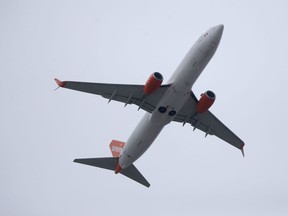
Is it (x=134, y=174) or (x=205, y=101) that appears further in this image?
(x=134, y=174)

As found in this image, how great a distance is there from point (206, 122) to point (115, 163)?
10.1 meters

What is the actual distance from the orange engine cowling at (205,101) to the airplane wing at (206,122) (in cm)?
121

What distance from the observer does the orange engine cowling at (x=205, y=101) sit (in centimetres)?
4034

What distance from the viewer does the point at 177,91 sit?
38.7 m

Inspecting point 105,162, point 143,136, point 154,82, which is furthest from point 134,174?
point 154,82

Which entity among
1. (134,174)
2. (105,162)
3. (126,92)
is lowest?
(105,162)

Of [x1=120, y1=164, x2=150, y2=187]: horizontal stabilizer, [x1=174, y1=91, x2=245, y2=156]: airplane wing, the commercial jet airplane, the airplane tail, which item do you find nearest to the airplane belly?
the commercial jet airplane

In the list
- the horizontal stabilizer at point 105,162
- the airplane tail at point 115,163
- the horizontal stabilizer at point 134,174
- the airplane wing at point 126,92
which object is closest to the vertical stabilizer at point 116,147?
the airplane tail at point 115,163

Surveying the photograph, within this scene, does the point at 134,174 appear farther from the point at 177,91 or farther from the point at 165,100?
the point at 177,91

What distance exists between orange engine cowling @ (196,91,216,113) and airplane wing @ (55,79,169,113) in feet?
12.4

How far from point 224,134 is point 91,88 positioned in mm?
14694

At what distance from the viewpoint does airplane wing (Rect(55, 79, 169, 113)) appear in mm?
39469

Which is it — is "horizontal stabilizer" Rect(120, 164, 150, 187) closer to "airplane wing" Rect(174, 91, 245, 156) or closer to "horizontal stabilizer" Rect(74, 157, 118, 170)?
"horizontal stabilizer" Rect(74, 157, 118, 170)

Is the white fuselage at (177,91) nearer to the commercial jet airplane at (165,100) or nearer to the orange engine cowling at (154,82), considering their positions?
the commercial jet airplane at (165,100)
